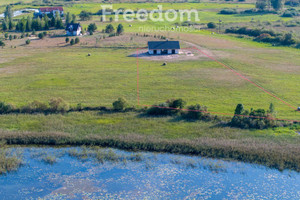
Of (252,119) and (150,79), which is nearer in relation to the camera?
(252,119)

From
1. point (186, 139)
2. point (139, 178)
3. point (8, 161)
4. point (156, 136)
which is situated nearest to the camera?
point (139, 178)

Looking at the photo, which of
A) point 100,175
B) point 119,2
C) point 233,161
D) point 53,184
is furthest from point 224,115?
point 119,2

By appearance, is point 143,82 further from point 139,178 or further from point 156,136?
point 139,178

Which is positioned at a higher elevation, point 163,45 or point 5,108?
point 163,45

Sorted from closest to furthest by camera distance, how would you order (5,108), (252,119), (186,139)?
(186,139)
(252,119)
(5,108)

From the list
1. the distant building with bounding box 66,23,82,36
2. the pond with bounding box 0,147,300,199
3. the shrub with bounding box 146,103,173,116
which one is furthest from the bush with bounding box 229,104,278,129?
the distant building with bounding box 66,23,82,36

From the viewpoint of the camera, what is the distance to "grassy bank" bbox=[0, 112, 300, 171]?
3100cm

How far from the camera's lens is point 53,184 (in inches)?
1064

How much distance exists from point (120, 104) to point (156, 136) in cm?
802

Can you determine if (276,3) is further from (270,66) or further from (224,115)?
(224,115)

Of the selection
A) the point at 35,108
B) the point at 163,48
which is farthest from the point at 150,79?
the point at 35,108

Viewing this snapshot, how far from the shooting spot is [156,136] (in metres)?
34.2

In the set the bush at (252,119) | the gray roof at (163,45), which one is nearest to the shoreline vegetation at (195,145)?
the bush at (252,119)

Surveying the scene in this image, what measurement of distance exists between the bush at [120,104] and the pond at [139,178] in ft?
29.9
